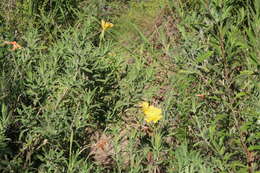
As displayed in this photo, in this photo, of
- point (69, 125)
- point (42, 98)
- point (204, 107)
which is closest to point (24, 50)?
point (42, 98)

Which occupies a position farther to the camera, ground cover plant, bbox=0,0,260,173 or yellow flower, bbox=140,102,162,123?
yellow flower, bbox=140,102,162,123

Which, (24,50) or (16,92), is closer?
(16,92)

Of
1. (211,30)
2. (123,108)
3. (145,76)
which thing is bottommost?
(123,108)

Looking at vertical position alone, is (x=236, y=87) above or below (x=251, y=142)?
above

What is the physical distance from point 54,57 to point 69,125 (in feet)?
1.50

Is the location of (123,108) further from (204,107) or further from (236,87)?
Result: (236,87)

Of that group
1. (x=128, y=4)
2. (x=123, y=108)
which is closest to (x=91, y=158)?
(x=123, y=108)

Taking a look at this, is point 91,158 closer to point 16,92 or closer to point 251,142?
point 16,92

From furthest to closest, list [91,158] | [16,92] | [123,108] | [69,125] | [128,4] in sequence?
1. [128,4]
2. [91,158]
3. [123,108]
4. [16,92]
5. [69,125]

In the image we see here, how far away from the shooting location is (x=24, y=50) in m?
2.40

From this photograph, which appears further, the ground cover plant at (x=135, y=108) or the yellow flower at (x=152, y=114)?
the yellow flower at (x=152, y=114)

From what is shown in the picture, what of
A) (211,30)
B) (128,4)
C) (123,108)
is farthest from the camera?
(128,4)

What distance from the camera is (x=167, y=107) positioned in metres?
2.22

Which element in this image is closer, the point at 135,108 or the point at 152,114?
the point at 152,114
